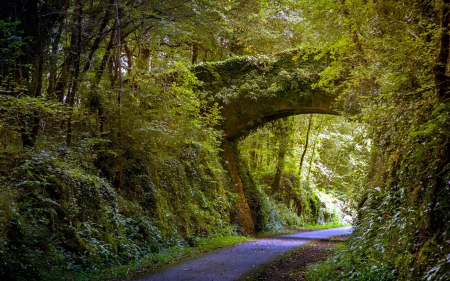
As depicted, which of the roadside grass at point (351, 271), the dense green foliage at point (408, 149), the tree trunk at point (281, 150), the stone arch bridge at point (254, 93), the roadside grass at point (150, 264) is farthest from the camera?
the tree trunk at point (281, 150)

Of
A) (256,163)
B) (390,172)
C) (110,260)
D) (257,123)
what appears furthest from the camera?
(256,163)

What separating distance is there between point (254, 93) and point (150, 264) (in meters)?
9.84

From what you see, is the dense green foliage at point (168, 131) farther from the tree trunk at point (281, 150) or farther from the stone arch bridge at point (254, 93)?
the tree trunk at point (281, 150)

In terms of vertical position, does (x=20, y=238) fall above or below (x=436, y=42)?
below

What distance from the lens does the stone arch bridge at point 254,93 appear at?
16.4 m

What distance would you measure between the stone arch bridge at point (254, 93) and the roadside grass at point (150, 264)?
220 inches

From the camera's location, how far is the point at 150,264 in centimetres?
838

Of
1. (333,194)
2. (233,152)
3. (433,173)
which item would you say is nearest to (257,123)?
(233,152)

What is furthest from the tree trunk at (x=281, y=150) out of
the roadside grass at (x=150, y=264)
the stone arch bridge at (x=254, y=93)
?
the roadside grass at (x=150, y=264)

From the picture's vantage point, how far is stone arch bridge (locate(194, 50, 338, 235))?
53.9 ft

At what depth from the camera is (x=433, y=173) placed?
486 centimetres

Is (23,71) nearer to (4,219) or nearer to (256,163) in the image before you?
(4,219)

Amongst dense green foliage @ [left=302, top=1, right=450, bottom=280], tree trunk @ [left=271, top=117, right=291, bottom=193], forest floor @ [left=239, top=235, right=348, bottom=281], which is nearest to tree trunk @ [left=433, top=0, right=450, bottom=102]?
dense green foliage @ [left=302, top=1, right=450, bottom=280]

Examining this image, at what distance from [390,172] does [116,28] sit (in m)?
7.17
